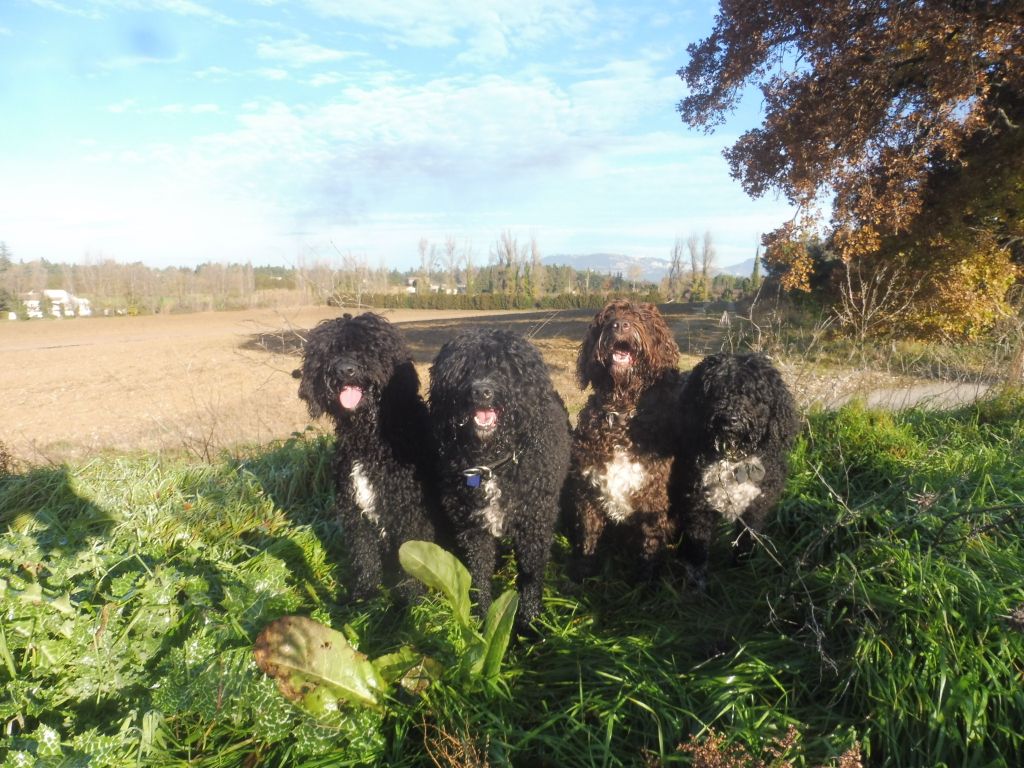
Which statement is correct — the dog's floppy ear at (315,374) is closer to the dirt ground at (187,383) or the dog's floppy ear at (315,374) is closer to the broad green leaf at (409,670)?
the dirt ground at (187,383)

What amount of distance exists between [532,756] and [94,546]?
2677mm

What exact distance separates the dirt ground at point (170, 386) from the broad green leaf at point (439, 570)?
237 centimetres

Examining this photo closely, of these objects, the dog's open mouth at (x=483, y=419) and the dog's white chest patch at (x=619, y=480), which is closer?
the dog's open mouth at (x=483, y=419)

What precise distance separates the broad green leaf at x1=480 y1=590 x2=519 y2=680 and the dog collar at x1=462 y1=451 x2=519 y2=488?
70cm

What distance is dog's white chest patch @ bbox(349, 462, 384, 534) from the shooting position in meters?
3.52

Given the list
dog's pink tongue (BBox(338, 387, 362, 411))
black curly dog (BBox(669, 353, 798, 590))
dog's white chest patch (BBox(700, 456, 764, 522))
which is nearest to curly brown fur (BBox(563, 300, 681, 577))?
black curly dog (BBox(669, 353, 798, 590))

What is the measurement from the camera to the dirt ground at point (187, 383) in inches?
266

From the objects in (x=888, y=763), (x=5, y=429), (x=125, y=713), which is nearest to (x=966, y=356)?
(x=888, y=763)

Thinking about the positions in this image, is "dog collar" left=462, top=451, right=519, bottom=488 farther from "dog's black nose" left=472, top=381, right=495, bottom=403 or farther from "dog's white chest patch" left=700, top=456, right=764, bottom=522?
"dog's white chest patch" left=700, top=456, right=764, bottom=522

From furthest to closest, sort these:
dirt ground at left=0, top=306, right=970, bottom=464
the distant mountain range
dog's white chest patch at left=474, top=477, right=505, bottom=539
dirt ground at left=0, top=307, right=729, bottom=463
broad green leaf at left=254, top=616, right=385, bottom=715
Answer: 1. the distant mountain range
2. dirt ground at left=0, top=307, right=729, bottom=463
3. dirt ground at left=0, top=306, right=970, bottom=464
4. dog's white chest patch at left=474, top=477, right=505, bottom=539
5. broad green leaf at left=254, top=616, right=385, bottom=715

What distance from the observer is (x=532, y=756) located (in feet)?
8.13

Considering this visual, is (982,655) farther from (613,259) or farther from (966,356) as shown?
(613,259)

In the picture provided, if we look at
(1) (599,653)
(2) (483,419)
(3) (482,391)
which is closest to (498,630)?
(1) (599,653)

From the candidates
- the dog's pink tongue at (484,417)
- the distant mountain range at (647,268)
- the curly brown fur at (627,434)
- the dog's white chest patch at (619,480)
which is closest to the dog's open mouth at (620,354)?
the curly brown fur at (627,434)
